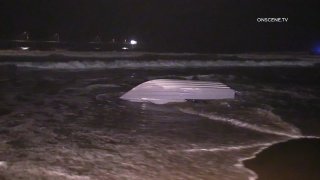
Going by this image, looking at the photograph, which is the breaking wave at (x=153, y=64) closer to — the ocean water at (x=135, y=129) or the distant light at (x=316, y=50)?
the ocean water at (x=135, y=129)

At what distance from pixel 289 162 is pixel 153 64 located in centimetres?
1847

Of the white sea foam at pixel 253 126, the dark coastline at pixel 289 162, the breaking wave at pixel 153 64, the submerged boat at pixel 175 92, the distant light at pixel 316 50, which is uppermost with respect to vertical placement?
the distant light at pixel 316 50

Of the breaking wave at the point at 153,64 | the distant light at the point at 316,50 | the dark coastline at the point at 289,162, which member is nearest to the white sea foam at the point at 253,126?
the dark coastline at the point at 289,162

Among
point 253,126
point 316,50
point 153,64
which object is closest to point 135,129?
point 253,126

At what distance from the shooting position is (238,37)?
151ft

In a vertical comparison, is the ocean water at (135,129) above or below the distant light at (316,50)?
below

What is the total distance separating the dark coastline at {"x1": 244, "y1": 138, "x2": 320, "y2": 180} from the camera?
5.55 metres

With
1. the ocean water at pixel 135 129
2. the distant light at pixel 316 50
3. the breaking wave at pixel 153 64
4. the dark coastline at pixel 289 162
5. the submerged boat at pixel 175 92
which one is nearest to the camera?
the dark coastline at pixel 289 162

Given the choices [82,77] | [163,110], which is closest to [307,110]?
[163,110]

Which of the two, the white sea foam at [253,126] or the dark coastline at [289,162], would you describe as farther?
the white sea foam at [253,126]

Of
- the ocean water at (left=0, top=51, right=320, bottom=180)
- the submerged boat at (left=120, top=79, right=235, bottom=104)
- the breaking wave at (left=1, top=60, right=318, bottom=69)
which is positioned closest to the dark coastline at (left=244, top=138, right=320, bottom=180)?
the ocean water at (left=0, top=51, right=320, bottom=180)

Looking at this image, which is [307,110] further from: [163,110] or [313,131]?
[163,110]

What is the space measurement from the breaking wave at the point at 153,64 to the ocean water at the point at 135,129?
6209mm

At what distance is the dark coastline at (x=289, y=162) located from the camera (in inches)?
219
